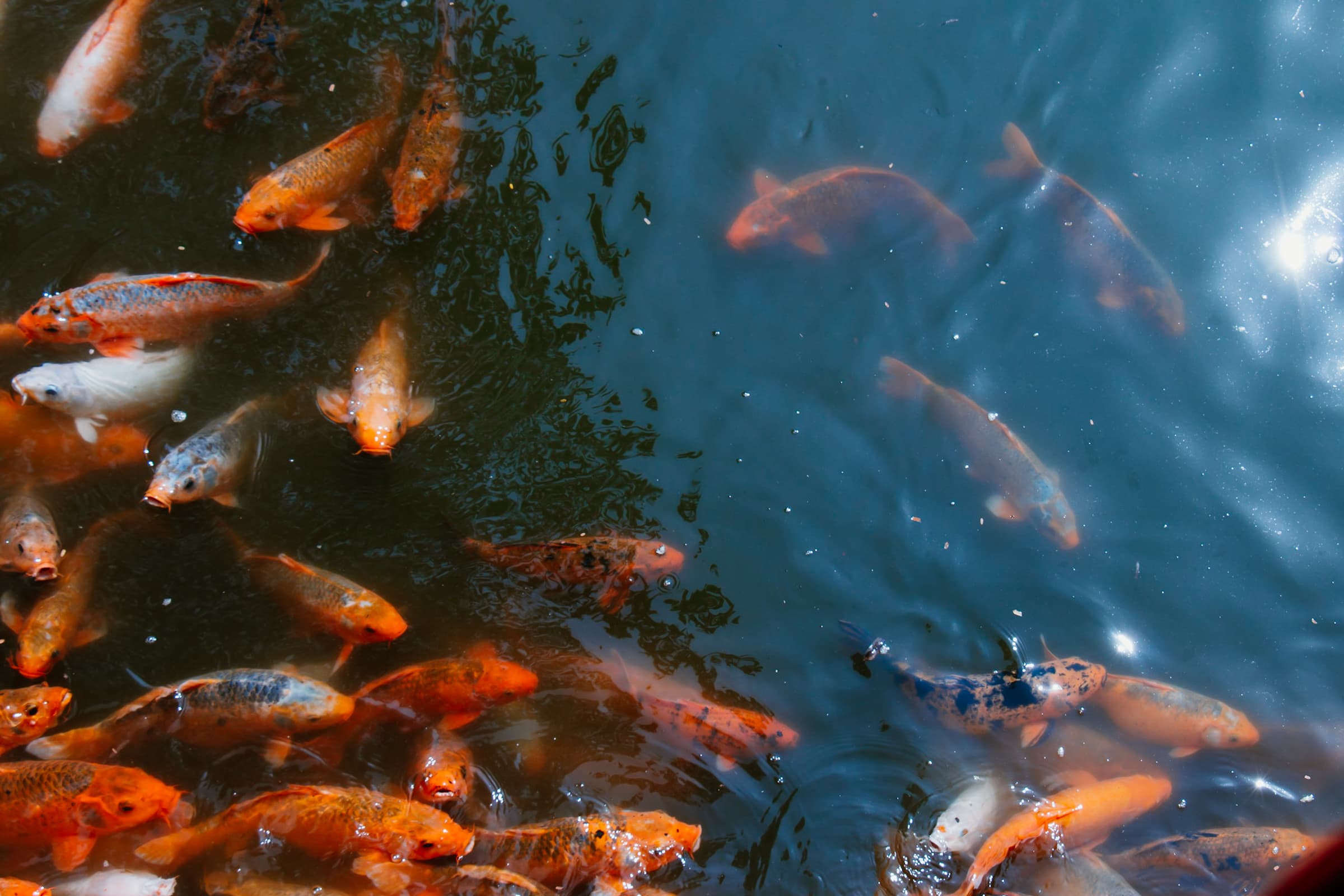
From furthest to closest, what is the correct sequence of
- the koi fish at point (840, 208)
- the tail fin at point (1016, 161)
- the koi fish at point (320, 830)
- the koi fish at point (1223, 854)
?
1. the tail fin at point (1016, 161)
2. the koi fish at point (840, 208)
3. the koi fish at point (1223, 854)
4. the koi fish at point (320, 830)

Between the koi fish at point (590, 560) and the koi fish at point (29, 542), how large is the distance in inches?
70.2

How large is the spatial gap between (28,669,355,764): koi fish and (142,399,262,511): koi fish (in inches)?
33.3

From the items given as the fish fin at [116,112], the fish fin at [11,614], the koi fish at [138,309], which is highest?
the fish fin at [116,112]

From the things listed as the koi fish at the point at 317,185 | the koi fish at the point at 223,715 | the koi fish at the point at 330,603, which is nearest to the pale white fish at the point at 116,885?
the koi fish at the point at 223,715

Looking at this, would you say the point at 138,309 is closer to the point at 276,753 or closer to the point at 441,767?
the point at 276,753

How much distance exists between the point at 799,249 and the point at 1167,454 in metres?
2.24

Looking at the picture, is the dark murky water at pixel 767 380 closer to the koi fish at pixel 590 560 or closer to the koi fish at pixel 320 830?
the koi fish at pixel 590 560

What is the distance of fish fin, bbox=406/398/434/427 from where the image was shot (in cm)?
410

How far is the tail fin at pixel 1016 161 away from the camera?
191 inches

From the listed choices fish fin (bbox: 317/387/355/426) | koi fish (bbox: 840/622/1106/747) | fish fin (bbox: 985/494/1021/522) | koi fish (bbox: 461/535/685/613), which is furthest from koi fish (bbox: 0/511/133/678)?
fish fin (bbox: 985/494/1021/522)

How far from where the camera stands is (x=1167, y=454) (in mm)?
4355

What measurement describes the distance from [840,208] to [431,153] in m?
2.30

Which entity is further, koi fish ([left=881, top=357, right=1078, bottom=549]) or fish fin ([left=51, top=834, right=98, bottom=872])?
koi fish ([left=881, top=357, right=1078, bottom=549])

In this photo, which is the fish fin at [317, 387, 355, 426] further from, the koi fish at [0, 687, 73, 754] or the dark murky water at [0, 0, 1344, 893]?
the koi fish at [0, 687, 73, 754]
